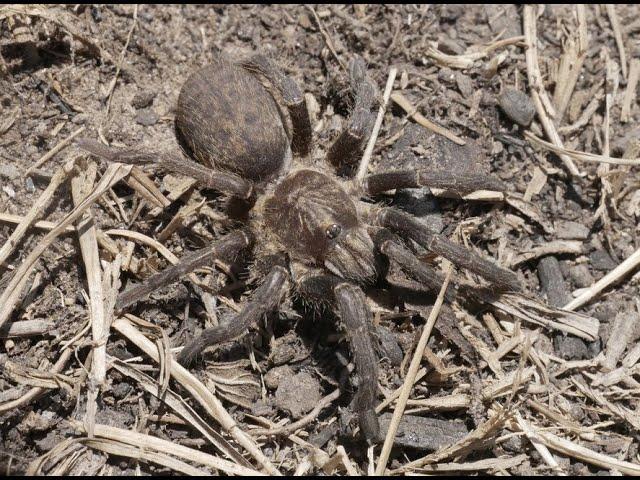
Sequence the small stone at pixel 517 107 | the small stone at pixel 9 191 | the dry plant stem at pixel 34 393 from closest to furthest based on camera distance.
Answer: the dry plant stem at pixel 34 393, the small stone at pixel 9 191, the small stone at pixel 517 107

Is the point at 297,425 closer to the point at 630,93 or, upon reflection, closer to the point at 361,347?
the point at 361,347

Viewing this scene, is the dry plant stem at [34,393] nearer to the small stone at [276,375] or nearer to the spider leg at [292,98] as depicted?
the small stone at [276,375]

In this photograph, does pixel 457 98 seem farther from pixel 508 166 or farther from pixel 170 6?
pixel 170 6

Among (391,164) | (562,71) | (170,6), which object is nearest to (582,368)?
(391,164)

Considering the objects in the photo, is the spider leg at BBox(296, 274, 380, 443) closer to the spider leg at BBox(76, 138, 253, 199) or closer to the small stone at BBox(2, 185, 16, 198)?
the spider leg at BBox(76, 138, 253, 199)

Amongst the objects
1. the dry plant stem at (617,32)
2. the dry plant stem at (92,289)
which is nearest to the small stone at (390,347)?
the dry plant stem at (92,289)

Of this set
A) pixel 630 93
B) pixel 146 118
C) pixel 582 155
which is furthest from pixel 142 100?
pixel 630 93

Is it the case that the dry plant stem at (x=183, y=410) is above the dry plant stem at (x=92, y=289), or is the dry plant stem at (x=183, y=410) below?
below
